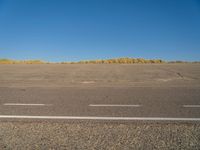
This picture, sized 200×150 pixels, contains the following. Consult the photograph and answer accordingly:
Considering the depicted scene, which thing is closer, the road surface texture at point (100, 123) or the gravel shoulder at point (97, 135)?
the gravel shoulder at point (97, 135)

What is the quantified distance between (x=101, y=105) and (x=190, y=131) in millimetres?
3372

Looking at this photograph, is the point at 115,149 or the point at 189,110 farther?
the point at 189,110

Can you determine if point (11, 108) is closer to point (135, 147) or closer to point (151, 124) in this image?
point (151, 124)

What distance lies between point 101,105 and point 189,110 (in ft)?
7.95

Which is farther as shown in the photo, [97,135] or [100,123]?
[100,123]

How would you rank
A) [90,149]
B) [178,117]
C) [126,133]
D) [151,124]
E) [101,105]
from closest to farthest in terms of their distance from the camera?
[90,149]
[126,133]
[151,124]
[178,117]
[101,105]

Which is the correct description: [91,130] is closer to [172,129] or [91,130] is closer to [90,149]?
[90,149]

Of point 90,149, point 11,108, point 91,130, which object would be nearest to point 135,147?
point 90,149

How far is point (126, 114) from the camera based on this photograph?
6934 mm

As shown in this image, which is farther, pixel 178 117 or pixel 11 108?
pixel 11 108

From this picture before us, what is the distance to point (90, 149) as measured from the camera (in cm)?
437

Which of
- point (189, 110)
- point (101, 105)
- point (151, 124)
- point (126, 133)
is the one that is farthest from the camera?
point (101, 105)

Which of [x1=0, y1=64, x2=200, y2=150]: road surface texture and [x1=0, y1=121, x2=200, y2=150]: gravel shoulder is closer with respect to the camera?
[x1=0, y1=121, x2=200, y2=150]: gravel shoulder

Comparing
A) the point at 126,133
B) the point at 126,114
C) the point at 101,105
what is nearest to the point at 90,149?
the point at 126,133
